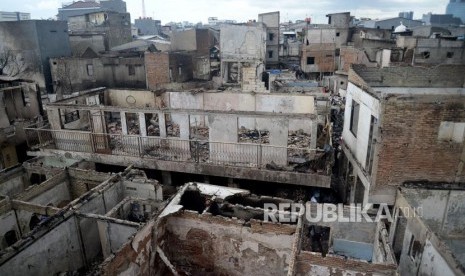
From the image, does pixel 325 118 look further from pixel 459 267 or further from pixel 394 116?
pixel 459 267

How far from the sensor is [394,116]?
1023 cm

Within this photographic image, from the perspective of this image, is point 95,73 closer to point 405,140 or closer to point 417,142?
point 405,140

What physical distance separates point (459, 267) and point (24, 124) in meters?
20.1

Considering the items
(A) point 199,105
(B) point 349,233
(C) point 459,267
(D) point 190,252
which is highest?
(A) point 199,105

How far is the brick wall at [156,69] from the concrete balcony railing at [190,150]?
9327 mm

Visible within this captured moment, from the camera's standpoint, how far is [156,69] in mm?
25312

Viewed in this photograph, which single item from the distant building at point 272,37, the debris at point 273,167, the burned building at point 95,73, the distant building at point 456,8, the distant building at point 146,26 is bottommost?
the debris at point 273,167

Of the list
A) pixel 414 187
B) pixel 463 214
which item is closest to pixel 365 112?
pixel 414 187

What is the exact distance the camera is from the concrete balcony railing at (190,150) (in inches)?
549

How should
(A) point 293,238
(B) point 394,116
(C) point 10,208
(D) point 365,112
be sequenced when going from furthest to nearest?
(D) point 365,112 → (C) point 10,208 → (B) point 394,116 → (A) point 293,238

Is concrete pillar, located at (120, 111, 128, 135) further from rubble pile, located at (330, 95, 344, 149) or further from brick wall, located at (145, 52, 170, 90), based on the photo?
rubble pile, located at (330, 95, 344, 149)

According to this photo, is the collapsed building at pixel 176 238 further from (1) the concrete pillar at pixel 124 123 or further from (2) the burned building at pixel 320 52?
(2) the burned building at pixel 320 52

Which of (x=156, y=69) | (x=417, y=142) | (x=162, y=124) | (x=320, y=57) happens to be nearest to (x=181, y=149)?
(x=162, y=124)

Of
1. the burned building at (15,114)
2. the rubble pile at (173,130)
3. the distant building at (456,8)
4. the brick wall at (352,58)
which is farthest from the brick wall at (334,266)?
the distant building at (456,8)
